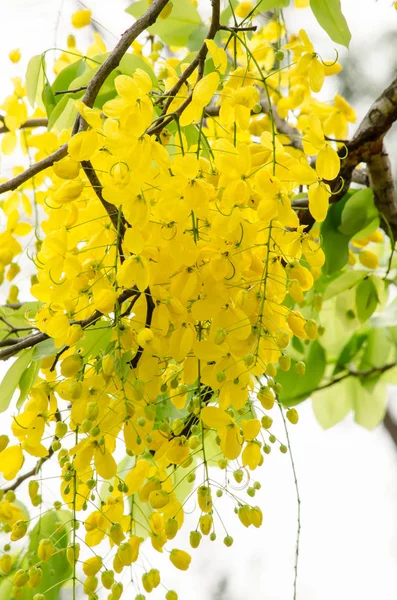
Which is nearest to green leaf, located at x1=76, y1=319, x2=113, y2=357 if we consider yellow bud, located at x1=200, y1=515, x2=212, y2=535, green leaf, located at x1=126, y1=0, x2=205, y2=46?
yellow bud, located at x1=200, y1=515, x2=212, y2=535

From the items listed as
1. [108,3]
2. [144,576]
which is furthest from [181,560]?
[108,3]

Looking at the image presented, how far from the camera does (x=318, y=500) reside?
0.95 m

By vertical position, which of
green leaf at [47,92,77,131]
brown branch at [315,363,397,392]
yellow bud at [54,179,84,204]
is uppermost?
green leaf at [47,92,77,131]

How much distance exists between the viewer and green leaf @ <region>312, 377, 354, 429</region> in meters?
0.70

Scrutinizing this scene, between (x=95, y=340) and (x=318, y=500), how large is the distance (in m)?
0.65

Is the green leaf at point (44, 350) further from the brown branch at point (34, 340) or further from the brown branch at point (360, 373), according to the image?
the brown branch at point (360, 373)

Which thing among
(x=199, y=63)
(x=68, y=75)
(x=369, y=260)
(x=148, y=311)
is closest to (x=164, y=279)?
(x=148, y=311)

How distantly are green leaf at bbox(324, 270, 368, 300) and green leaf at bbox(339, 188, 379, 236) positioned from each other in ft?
0.23

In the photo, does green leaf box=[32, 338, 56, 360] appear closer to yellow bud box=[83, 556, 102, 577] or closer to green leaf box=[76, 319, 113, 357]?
green leaf box=[76, 319, 113, 357]

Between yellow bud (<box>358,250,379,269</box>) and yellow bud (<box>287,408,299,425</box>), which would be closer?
yellow bud (<box>287,408,299,425</box>)

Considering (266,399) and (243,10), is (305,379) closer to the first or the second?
(266,399)

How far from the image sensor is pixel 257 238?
364mm

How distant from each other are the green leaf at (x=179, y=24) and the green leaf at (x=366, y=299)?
27cm

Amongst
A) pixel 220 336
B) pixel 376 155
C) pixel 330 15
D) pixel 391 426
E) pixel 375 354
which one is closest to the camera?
pixel 220 336
